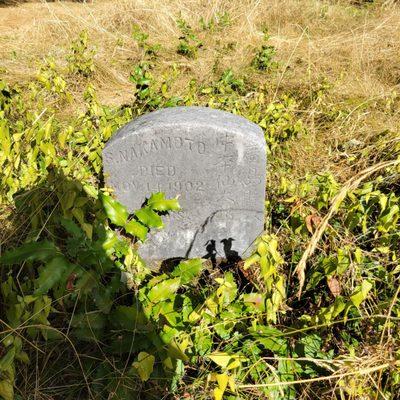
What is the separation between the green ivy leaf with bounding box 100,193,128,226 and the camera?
2207mm

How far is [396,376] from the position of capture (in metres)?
1.67

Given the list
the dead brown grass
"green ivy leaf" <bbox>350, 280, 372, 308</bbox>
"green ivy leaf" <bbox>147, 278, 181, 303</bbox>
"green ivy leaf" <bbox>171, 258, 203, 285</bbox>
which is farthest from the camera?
the dead brown grass

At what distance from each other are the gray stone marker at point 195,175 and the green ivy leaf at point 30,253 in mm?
724

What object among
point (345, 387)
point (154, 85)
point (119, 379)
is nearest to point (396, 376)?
point (345, 387)

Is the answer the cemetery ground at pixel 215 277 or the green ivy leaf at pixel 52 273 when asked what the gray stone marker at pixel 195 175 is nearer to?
the cemetery ground at pixel 215 277

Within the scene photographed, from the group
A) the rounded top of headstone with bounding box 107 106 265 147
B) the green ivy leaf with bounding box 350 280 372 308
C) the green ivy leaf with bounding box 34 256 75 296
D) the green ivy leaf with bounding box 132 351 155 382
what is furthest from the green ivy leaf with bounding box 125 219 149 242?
the green ivy leaf with bounding box 350 280 372 308

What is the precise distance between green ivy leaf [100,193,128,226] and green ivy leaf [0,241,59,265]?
1.58 feet

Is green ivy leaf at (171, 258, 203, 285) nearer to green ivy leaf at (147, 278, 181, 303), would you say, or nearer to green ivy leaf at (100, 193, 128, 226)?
green ivy leaf at (147, 278, 181, 303)

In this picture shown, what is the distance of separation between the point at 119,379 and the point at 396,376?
1137 mm

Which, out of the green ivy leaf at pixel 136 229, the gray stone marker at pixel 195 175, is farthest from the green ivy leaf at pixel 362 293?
the green ivy leaf at pixel 136 229

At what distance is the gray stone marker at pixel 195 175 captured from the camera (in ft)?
7.34

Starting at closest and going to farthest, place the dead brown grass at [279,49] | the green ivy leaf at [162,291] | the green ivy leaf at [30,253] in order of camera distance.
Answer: the green ivy leaf at [30,253] < the green ivy leaf at [162,291] < the dead brown grass at [279,49]

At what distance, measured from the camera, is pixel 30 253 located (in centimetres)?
172

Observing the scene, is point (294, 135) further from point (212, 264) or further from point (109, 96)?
point (109, 96)
